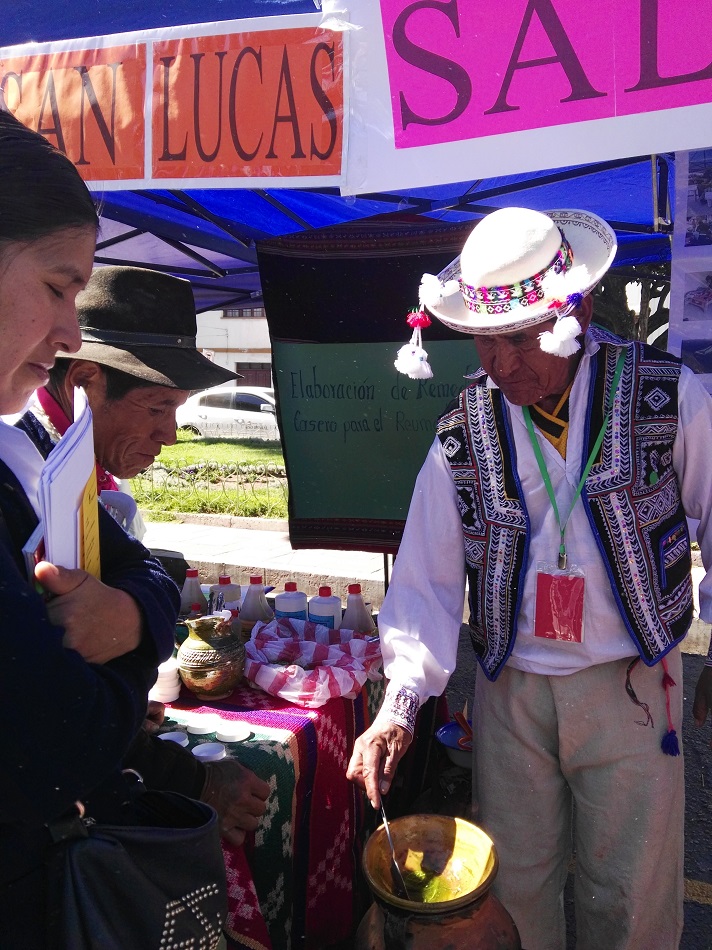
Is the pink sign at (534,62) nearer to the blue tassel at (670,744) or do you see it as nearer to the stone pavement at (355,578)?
the blue tassel at (670,744)

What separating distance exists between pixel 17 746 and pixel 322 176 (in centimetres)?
184

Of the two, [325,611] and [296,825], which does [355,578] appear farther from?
[296,825]

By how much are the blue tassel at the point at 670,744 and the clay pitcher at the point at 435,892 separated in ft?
2.16

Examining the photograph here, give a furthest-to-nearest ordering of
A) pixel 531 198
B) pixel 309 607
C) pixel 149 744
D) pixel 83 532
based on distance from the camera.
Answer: pixel 531 198 → pixel 309 607 → pixel 149 744 → pixel 83 532

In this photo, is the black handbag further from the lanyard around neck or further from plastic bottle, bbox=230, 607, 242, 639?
plastic bottle, bbox=230, 607, 242, 639

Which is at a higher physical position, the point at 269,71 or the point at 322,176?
the point at 269,71

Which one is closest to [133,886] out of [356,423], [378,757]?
[378,757]

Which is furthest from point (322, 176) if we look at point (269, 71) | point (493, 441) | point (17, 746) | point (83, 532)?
point (17, 746)

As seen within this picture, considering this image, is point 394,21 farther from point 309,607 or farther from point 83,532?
point 309,607

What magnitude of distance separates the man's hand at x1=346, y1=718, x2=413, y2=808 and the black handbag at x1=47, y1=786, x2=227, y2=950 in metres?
0.68

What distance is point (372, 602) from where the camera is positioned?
5969 millimetres

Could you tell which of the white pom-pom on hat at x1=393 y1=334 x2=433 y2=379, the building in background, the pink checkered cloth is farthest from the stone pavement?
the building in background

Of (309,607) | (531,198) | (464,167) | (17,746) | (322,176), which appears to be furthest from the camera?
(531,198)

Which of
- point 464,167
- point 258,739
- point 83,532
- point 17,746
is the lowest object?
point 258,739
